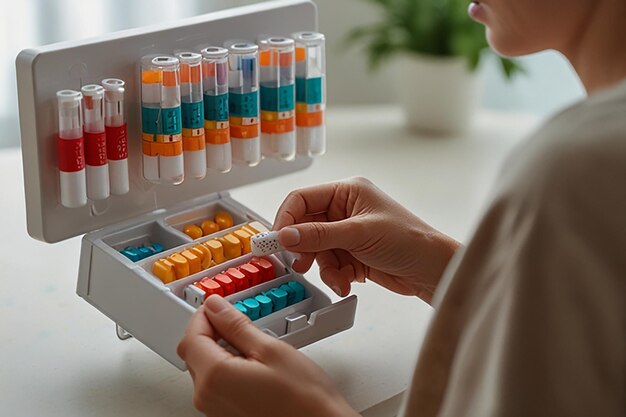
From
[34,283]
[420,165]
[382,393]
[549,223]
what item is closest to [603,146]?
[549,223]

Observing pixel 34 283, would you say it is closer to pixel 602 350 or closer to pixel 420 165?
pixel 420 165

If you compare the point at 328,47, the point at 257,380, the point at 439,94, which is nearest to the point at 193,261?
the point at 257,380

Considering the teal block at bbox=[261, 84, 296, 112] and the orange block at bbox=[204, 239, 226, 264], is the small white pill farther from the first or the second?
the teal block at bbox=[261, 84, 296, 112]

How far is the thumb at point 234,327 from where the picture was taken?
33.5 inches

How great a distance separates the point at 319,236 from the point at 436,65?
879 mm

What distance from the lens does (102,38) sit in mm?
1027

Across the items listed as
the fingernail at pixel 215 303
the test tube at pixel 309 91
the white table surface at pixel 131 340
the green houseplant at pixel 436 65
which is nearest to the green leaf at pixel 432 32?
the green houseplant at pixel 436 65

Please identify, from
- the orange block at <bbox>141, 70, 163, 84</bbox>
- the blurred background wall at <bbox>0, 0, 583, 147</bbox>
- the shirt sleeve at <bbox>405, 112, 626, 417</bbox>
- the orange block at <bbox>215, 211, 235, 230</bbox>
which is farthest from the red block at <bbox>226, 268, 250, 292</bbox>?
the blurred background wall at <bbox>0, 0, 583, 147</bbox>

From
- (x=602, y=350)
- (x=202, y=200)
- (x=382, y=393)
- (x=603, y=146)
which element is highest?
(x=603, y=146)

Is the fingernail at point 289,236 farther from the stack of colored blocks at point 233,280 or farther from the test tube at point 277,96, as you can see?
the test tube at point 277,96

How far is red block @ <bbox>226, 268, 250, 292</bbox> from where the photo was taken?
995mm

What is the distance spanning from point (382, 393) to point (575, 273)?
0.50 m

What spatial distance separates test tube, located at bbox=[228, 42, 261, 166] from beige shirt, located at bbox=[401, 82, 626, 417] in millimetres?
589

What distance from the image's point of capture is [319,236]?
1.00 meters
